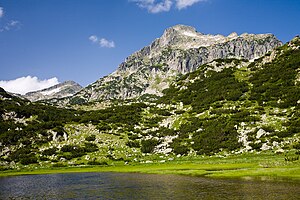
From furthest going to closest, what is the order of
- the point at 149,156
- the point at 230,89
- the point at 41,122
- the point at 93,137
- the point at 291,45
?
the point at 291,45, the point at 230,89, the point at 41,122, the point at 93,137, the point at 149,156

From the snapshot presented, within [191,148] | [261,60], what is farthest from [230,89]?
[191,148]

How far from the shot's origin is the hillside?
294 feet

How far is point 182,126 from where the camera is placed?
112 meters

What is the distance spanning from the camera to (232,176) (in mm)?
47906

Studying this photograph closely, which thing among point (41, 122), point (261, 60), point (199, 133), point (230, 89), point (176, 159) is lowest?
point (176, 159)

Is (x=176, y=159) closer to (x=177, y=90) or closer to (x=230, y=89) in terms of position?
(x=230, y=89)

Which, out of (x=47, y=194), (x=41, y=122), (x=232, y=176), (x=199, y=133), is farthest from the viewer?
(x=41, y=122)

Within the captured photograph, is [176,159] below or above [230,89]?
below

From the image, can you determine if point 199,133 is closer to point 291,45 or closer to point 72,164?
point 72,164

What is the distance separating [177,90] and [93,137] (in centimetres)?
6793

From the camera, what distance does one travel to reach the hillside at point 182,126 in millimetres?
89500

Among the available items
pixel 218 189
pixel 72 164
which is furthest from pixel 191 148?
pixel 218 189

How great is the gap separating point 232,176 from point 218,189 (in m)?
13.7

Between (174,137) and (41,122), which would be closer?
(174,137)
